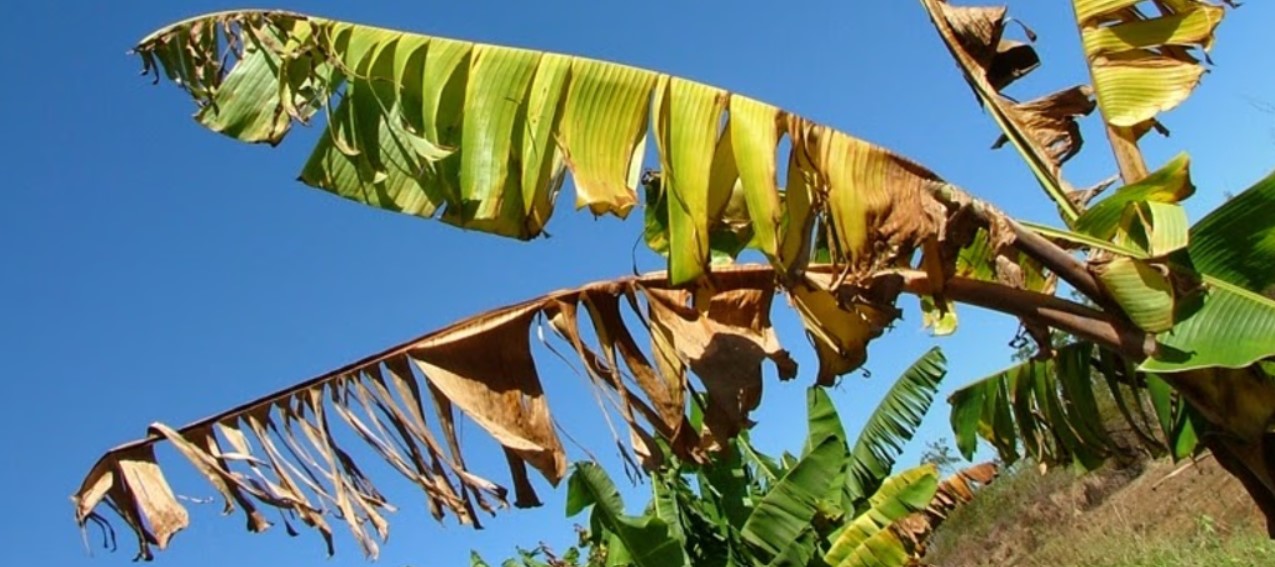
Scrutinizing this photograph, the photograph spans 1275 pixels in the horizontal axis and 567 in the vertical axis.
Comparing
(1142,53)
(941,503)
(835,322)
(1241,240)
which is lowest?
(941,503)

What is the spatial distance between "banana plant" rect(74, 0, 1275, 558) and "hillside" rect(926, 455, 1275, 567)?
2354 mm

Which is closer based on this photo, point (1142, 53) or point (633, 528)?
point (1142, 53)

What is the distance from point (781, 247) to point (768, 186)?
164 millimetres

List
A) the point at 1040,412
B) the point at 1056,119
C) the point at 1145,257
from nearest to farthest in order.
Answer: the point at 1145,257 < the point at 1056,119 < the point at 1040,412

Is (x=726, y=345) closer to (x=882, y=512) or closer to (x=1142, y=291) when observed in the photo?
→ (x=1142, y=291)

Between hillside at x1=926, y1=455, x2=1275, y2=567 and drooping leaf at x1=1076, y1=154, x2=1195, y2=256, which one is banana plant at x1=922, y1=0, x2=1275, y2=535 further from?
hillside at x1=926, y1=455, x2=1275, y2=567

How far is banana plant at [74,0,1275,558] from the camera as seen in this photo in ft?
10.5

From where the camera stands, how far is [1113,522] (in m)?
10.2

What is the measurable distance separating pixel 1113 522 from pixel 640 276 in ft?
26.3

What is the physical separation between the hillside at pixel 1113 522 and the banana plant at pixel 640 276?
235 cm

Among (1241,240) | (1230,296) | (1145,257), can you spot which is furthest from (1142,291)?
(1241,240)

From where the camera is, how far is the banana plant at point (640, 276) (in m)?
3.20

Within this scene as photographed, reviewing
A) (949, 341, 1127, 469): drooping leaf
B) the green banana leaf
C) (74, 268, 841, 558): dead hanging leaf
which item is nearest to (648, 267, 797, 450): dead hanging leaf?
(74, 268, 841, 558): dead hanging leaf

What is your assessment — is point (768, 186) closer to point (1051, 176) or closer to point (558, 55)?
point (558, 55)
